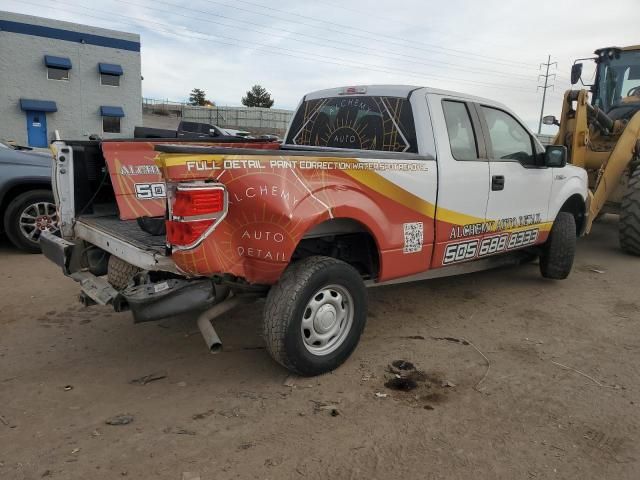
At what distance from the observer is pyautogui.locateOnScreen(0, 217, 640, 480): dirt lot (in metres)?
2.63

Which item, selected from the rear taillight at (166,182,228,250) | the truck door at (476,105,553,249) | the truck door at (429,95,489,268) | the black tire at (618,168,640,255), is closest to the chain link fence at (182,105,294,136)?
the black tire at (618,168,640,255)

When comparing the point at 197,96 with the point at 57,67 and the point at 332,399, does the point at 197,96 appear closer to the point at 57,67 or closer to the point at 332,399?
the point at 57,67

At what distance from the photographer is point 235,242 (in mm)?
3037

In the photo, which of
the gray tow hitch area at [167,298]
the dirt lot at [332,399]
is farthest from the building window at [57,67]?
the gray tow hitch area at [167,298]

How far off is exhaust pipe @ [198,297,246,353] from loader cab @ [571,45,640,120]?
7518 millimetres

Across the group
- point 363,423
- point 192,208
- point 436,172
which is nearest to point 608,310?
point 436,172

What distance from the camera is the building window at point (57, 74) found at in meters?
24.4

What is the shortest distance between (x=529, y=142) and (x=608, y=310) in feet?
5.93

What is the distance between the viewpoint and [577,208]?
6223 mm

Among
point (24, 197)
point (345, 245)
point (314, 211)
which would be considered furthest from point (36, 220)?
point (314, 211)

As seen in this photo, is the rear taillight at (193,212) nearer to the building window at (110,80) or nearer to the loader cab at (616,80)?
the loader cab at (616,80)

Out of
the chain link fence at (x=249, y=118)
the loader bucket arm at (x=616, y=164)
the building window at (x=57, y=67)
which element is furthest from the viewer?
the chain link fence at (x=249, y=118)

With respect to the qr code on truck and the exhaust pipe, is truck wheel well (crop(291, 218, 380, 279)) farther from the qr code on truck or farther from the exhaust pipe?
the exhaust pipe

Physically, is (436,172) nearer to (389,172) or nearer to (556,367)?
(389,172)
